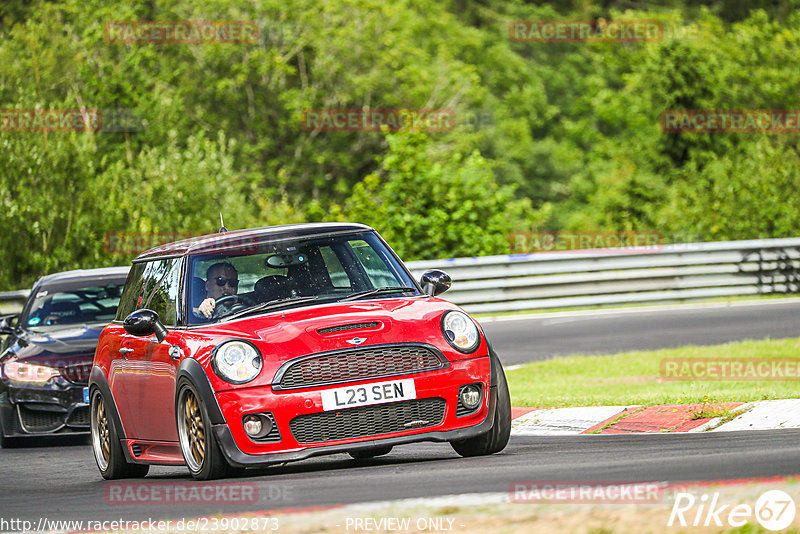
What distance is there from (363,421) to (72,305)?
6875mm

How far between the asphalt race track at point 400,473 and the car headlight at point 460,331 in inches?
26.6

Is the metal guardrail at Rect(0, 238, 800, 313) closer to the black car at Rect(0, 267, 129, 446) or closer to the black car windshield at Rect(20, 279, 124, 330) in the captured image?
the black car windshield at Rect(20, 279, 124, 330)

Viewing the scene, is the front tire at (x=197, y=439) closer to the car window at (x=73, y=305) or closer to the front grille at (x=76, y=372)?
the front grille at (x=76, y=372)

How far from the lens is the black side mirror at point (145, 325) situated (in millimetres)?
8336

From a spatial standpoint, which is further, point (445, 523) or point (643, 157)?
point (643, 157)

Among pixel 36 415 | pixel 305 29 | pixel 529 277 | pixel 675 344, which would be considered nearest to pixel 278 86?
pixel 305 29

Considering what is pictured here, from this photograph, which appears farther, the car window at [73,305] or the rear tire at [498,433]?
the car window at [73,305]

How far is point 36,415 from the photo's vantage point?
40.8 feet

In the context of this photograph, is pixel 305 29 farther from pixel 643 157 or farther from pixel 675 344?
pixel 675 344

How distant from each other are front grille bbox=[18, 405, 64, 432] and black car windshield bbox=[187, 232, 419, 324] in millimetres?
4472

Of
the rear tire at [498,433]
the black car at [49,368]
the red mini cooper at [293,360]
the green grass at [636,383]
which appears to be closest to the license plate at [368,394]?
the red mini cooper at [293,360]

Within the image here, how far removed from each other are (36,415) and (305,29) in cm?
3719

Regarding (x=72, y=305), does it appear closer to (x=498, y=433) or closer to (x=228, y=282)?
(x=228, y=282)

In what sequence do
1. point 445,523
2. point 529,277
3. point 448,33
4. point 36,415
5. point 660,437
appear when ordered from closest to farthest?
point 445,523
point 660,437
point 36,415
point 529,277
point 448,33
